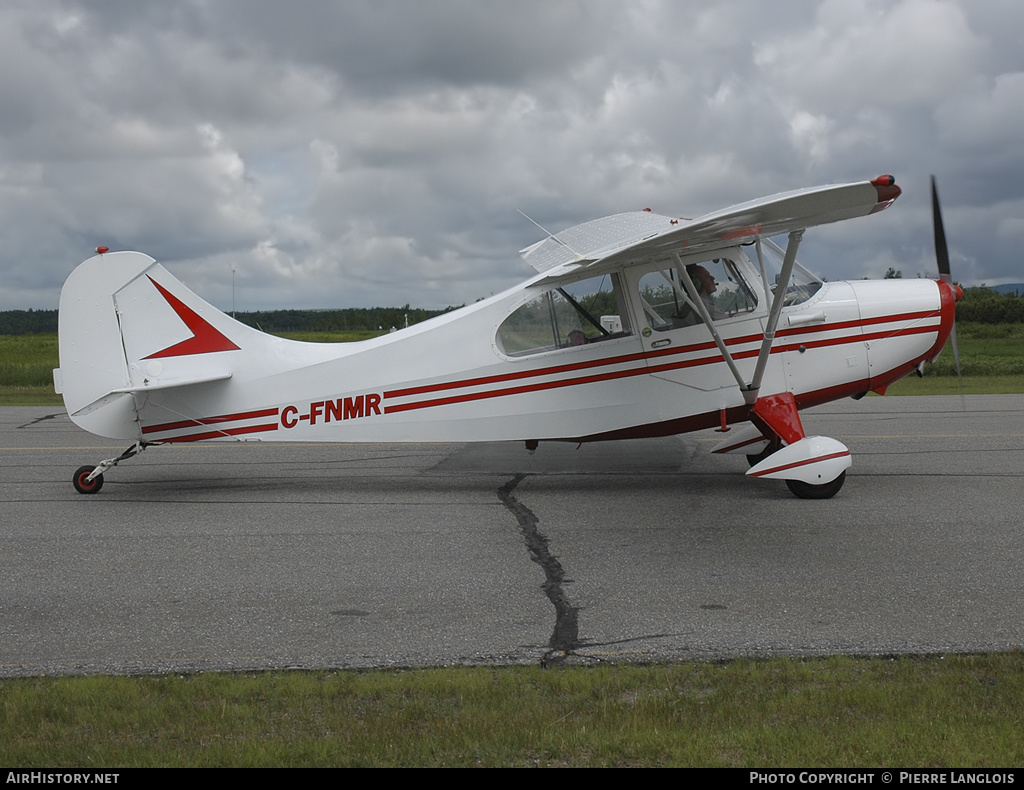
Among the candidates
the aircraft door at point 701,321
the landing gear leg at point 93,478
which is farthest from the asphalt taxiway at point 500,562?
the aircraft door at point 701,321

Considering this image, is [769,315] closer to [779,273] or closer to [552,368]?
[779,273]

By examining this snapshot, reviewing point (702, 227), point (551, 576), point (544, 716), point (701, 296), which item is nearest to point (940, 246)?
point (701, 296)

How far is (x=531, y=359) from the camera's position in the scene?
31.5 ft

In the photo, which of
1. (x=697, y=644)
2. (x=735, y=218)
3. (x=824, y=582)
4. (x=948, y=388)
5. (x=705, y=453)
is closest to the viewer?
(x=697, y=644)

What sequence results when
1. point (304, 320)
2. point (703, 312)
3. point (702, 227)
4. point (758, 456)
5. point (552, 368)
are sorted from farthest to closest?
point (304, 320)
point (758, 456)
point (552, 368)
point (703, 312)
point (702, 227)

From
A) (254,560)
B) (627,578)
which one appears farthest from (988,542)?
(254,560)

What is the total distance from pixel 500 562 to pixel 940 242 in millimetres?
6128

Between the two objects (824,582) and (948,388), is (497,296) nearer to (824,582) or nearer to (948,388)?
(824,582)

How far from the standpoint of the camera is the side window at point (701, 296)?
9523 mm

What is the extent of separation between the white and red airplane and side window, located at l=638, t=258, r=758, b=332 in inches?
0.6

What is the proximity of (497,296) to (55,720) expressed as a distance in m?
6.50

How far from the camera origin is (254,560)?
7.18m

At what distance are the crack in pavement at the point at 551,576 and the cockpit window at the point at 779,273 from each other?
3441mm
